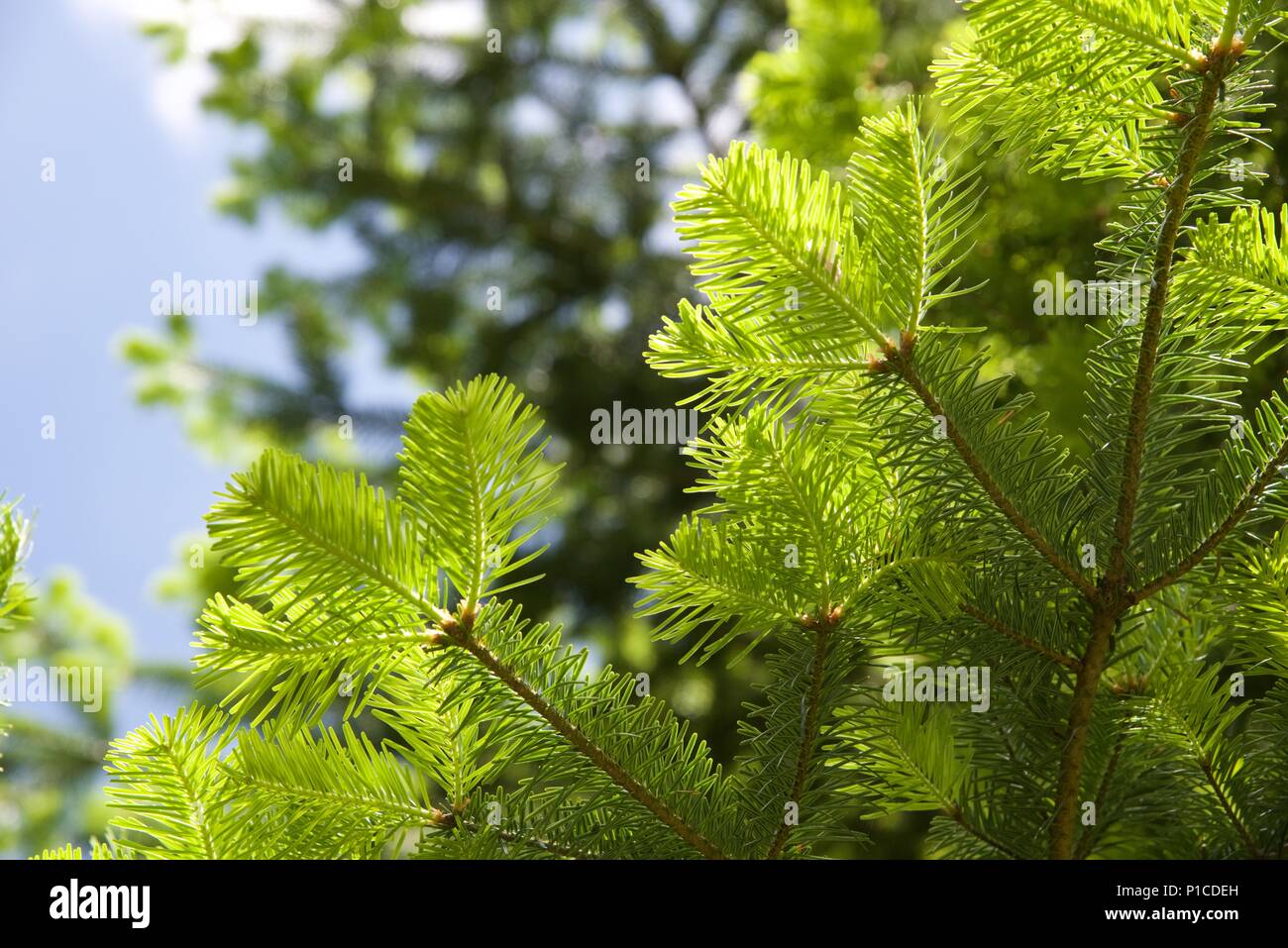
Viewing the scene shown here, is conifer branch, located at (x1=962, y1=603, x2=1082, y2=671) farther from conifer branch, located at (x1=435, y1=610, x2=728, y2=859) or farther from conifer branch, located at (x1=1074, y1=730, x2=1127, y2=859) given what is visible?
conifer branch, located at (x1=435, y1=610, x2=728, y2=859)

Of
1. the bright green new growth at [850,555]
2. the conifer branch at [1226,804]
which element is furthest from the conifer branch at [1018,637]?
the conifer branch at [1226,804]

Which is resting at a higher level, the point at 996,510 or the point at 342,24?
the point at 342,24

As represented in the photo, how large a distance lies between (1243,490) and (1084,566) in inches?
3.7

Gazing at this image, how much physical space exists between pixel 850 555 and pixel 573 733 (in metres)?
0.19

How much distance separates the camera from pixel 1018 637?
1.86 feet

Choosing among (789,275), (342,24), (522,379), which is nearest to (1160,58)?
(789,275)

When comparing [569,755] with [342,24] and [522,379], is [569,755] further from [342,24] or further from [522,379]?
[342,24]

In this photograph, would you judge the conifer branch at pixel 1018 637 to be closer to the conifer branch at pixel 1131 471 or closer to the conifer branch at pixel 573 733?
the conifer branch at pixel 1131 471

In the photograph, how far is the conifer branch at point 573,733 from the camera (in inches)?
20.0

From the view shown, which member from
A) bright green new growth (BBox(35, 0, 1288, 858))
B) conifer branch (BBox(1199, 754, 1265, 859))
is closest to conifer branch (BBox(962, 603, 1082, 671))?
bright green new growth (BBox(35, 0, 1288, 858))

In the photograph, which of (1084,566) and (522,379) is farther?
(522,379)

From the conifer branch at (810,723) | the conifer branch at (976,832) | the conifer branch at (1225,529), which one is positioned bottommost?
the conifer branch at (976,832)
